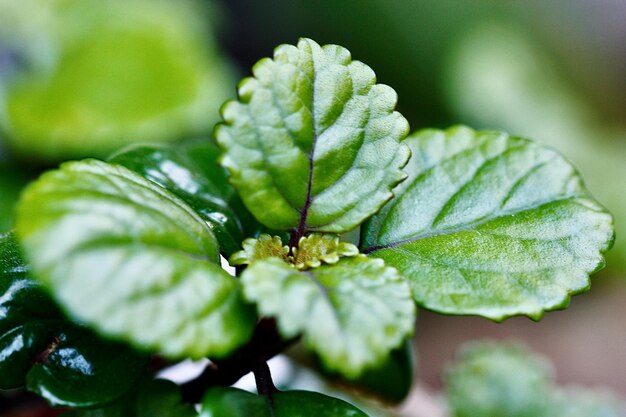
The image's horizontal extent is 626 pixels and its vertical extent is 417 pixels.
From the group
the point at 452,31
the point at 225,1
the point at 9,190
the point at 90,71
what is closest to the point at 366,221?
the point at 9,190

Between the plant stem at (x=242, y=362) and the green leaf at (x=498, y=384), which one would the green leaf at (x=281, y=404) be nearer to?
the plant stem at (x=242, y=362)

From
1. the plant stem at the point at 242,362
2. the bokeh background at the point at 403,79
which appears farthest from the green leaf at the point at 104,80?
the plant stem at the point at 242,362

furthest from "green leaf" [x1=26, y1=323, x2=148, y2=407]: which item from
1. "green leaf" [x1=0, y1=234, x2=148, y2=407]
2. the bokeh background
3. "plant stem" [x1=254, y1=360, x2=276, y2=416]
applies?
the bokeh background

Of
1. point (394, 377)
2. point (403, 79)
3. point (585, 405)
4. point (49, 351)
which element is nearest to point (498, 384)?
point (585, 405)

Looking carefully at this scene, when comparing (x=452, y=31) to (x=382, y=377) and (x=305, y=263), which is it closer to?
(x=382, y=377)

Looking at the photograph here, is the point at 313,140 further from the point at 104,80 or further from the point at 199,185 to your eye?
the point at 104,80

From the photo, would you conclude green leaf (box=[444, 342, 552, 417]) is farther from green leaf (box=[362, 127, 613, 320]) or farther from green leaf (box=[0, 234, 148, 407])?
green leaf (box=[0, 234, 148, 407])

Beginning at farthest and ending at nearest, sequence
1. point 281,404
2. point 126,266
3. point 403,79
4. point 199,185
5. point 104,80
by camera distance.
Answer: point 403,79 → point 104,80 → point 199,185 → point 281,404 → point 126,266
